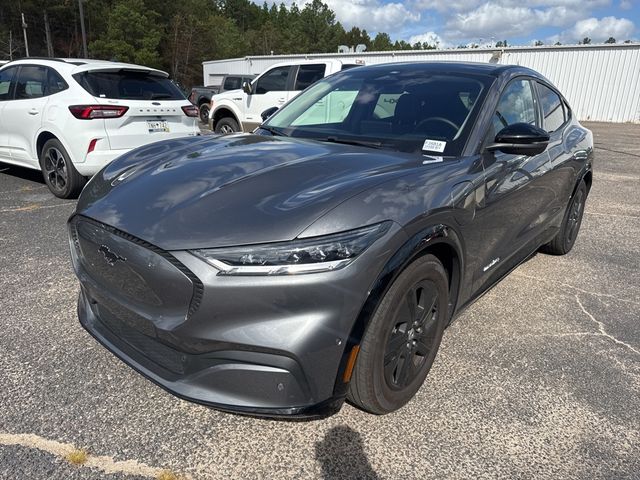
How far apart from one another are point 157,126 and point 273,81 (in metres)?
4.69

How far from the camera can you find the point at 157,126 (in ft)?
20.2

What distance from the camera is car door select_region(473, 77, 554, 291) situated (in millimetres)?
2710

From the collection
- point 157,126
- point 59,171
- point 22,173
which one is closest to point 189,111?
point 157,126

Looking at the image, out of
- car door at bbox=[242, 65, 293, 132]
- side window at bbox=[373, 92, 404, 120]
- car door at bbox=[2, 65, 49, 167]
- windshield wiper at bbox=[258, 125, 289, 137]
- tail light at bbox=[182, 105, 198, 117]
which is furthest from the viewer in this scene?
car door at bbox=[242, 65, 293, 132]

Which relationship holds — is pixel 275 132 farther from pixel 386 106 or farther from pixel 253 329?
pixel 253 329

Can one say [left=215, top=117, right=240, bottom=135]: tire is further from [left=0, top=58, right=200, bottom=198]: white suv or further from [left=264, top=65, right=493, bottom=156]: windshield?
[left=264, top=65, right=493, bottom=156]: windshield

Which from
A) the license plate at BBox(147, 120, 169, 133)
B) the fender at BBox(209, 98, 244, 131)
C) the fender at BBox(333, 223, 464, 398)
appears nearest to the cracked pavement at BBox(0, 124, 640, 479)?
the fender at BBox(333, 223, 464, 398)

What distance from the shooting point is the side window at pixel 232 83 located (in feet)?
63.5

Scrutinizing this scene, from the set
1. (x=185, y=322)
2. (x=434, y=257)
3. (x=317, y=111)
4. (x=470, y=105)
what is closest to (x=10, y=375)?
(x=185, y=322)

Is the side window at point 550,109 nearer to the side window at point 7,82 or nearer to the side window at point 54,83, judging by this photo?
the side window at point 54,83

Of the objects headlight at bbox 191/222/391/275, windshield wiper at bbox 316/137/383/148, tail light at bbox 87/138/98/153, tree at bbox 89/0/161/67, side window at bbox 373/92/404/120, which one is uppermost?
tree at bbox 89/0/161/67

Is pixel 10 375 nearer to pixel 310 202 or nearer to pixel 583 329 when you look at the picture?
pixel 310 202

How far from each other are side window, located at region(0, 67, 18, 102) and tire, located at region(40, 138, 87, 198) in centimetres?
124

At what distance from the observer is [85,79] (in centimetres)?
576
